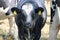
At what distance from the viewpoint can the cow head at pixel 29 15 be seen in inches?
132

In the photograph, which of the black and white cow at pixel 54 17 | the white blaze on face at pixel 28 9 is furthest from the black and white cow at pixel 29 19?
the black and white cow at pixel 54 17

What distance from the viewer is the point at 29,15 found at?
3.40 metres

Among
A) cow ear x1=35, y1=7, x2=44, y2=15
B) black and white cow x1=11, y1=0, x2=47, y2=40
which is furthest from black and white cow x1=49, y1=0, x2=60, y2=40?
cow ear x1=35, y1=7, x2=44, y2=15

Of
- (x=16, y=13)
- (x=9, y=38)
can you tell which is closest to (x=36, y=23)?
(x=16, y=13)

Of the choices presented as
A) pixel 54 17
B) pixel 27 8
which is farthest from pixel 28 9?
pixel 54 17

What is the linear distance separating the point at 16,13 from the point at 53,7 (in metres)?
0.65

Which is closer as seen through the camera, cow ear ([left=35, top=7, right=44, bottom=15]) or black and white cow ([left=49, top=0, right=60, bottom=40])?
cow ear ([left=35, top=7, right=44, bottom=15])

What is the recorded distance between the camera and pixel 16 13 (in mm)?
3480

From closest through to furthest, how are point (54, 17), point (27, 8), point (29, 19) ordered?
point (29, 19)
point (27, 8)
point (54, 17)

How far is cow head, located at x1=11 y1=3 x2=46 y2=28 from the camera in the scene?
3.36 metres

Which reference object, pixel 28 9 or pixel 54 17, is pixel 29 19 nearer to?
pixel 28 9

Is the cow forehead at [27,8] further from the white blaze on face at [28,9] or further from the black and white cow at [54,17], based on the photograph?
the black and white cow at [54,17]

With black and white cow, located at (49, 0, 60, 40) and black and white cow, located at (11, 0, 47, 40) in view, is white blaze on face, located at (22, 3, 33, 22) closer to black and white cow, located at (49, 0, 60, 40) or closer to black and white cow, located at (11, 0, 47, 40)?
black and white cow, located at (11, 0, 47, 40)

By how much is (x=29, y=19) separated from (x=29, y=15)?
6 cm
